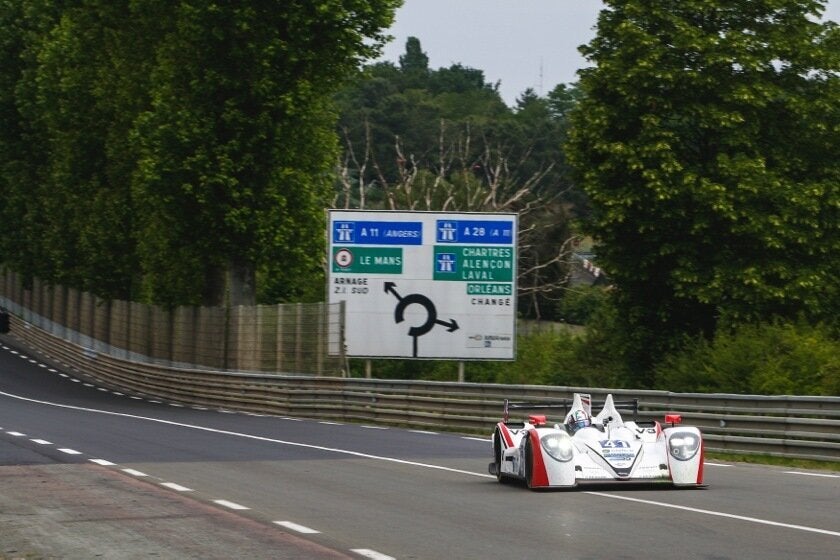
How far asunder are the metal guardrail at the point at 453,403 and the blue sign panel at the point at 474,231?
164 inches

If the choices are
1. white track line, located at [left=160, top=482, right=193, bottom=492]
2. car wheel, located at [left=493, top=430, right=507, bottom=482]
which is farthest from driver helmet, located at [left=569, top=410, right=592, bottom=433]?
white track line, located at [left=160, top=482, right=193, bottom=492]

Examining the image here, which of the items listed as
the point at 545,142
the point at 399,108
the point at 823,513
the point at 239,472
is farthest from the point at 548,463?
the point at 399,108

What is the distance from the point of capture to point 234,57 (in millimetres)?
43594

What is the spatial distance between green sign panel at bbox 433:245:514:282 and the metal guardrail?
12.0 feet

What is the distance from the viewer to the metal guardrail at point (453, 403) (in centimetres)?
2159

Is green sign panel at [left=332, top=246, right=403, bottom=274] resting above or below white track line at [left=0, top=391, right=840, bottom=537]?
above

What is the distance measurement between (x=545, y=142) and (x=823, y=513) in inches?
4314

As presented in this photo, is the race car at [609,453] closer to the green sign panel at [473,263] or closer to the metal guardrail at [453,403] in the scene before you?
the metal guardrail at [453,403]

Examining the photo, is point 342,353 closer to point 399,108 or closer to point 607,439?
point 607,439

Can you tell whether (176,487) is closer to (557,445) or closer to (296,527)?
(557,445)

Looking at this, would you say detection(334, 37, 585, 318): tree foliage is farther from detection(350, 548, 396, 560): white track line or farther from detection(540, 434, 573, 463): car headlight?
Answer: detection(350, 548, 396, 560): white track line

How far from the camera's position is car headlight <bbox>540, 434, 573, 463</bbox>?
15758mm

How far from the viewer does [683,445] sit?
1598 centimetres

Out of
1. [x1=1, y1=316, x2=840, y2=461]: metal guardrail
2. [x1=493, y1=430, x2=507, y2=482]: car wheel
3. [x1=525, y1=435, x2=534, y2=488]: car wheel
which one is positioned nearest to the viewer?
[x1=525, y1=435, x2=534, y2=488]: car wheel
